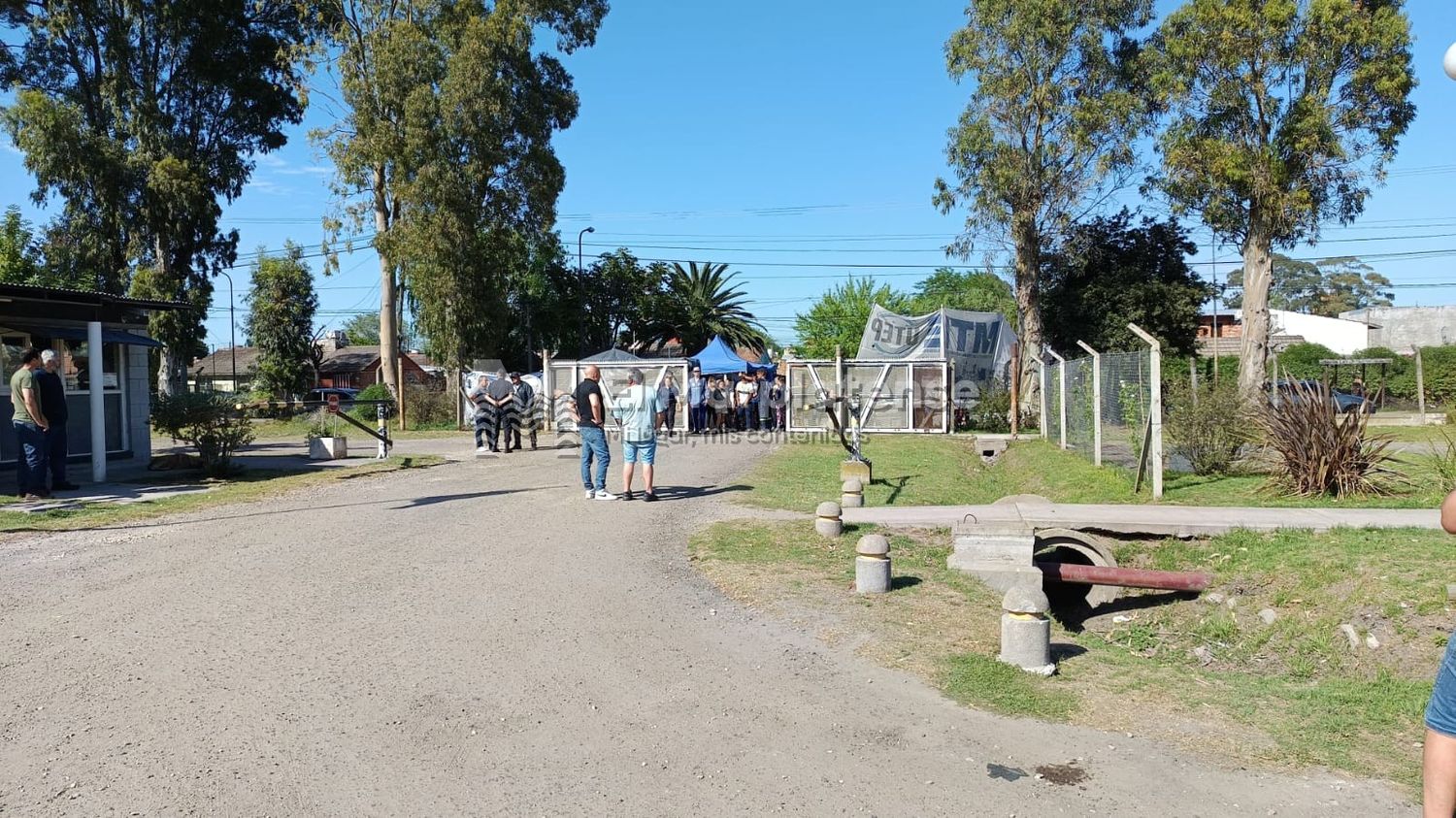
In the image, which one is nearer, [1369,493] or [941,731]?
[941,731]

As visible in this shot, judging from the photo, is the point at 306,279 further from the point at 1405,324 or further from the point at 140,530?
the point at 1405,324

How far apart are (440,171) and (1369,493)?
2653 cm

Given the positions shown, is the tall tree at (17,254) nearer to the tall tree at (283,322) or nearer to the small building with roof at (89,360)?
the tall tree at (283,322)

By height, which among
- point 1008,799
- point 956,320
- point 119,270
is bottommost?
point 1008,799

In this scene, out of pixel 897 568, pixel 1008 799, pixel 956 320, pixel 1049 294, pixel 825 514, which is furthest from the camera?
pixel 1049 294

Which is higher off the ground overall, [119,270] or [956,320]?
[119,270]

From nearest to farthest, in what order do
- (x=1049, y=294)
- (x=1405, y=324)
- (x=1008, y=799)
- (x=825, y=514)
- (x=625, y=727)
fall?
1. (x=1008, y=799)
2. (x=625, y=727)
3. (x=825, y=514)
4. (x=1049, y=294)
5. (x=1405, y=324)

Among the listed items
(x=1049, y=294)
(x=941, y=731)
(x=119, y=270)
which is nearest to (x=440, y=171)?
(x=119, y=270)

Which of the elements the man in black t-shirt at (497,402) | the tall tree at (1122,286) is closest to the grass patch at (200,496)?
the man in black t-shirt at (497,402)

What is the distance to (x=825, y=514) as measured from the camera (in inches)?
389

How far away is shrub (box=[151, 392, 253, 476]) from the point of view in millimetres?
14797

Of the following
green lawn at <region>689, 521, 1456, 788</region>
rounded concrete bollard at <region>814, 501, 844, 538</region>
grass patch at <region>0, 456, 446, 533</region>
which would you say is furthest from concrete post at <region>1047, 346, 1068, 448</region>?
grass patch at <region>0, 456, 446, 533</region>

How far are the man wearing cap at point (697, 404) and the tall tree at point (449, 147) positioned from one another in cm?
1013

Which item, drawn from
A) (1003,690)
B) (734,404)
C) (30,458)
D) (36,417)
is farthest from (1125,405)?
(30,458)
